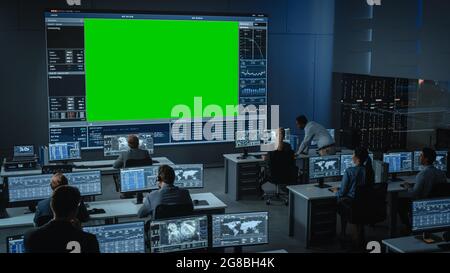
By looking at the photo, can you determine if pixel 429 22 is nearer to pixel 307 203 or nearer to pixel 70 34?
pixel 307 203

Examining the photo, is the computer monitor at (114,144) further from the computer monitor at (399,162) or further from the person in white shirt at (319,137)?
the computer monitor at (399,162)

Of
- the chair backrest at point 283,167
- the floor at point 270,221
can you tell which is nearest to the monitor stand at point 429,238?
the floor at point 270,221

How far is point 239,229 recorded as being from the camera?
477cm

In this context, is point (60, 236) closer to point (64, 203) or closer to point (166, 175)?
point (64, 203)

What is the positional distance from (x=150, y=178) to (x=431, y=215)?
10.7ft

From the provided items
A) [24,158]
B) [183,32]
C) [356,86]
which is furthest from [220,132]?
[24,158]

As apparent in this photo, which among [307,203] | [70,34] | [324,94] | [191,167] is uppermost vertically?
[70,34]

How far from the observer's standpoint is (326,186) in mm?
7422

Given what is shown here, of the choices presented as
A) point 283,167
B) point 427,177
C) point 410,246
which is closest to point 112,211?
point 410,246

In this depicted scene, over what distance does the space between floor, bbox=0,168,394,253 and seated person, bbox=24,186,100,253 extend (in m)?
3.18

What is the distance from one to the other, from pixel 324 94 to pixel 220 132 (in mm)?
2625

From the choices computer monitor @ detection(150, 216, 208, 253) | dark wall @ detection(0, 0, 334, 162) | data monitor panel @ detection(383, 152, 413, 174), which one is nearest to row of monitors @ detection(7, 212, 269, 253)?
computer monitor @ detection(150, 216, 208, 253)

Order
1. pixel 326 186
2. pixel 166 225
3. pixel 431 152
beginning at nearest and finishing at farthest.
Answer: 1. pixel 166 225
2. pixel 431 152
3. pixel 326 186
